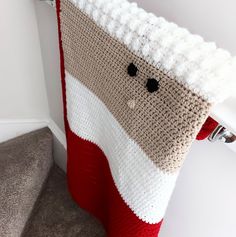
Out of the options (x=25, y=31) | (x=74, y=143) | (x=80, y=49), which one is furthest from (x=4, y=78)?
(x=80, y=49)

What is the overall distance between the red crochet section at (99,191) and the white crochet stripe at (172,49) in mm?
343

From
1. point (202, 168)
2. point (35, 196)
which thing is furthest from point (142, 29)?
point (35, 196)

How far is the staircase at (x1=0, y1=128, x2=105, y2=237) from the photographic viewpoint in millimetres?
1031

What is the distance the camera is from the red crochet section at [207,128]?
1.60 ft

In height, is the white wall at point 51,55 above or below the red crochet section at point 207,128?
below

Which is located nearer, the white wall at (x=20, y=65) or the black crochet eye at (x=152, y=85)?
the black crochet eye at (x=152, y=85)

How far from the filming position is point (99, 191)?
922 mm

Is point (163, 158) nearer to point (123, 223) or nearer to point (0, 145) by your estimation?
point (123, 223)

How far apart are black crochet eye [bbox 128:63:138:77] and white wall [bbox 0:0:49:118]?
0.58 m

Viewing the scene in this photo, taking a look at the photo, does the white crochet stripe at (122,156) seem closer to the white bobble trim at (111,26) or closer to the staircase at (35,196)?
the white bobble trim at (111,26)

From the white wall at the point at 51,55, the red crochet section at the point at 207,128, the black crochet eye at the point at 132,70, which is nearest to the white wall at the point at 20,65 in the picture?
the white wall at the point at 51,55

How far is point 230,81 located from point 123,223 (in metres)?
0.46

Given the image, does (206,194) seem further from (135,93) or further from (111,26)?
(111,26)

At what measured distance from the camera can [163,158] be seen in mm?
487
